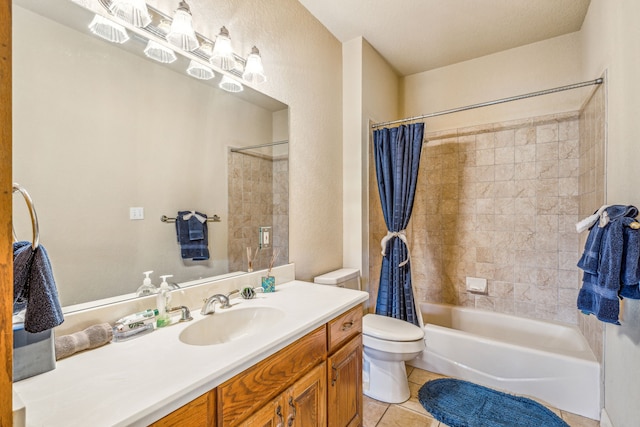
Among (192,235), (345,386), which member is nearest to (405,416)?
(345,386)

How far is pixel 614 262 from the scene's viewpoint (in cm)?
120

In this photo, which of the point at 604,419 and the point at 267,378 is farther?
Result: the point at 604,419

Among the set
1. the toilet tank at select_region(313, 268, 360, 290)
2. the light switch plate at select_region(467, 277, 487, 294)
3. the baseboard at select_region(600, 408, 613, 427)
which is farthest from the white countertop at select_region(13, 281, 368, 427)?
the light switch plate at select_region(467, 277, 487, 294)

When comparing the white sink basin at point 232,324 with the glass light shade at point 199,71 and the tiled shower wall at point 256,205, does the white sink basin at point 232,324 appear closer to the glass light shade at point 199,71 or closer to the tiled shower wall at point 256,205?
the tiled shower wall at point 256,205

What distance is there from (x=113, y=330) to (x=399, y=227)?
1.89m

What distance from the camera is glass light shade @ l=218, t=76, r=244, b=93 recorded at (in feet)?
5.05

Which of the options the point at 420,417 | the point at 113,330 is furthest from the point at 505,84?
the point at 113,330

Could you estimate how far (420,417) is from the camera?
71.8 inches

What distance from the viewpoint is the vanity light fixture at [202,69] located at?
1.40m

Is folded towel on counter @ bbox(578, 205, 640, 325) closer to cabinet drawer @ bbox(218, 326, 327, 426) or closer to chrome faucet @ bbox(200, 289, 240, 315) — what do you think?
cabinet drawer @ bbox(218, 326, 327, 426)

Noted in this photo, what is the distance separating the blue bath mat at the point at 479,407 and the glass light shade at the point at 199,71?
229 cm

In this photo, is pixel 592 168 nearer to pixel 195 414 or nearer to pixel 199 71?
pixel 199 71

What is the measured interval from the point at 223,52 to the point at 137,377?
4.49 feet

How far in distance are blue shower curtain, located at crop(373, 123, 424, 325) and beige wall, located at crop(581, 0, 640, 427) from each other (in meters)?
1.06
